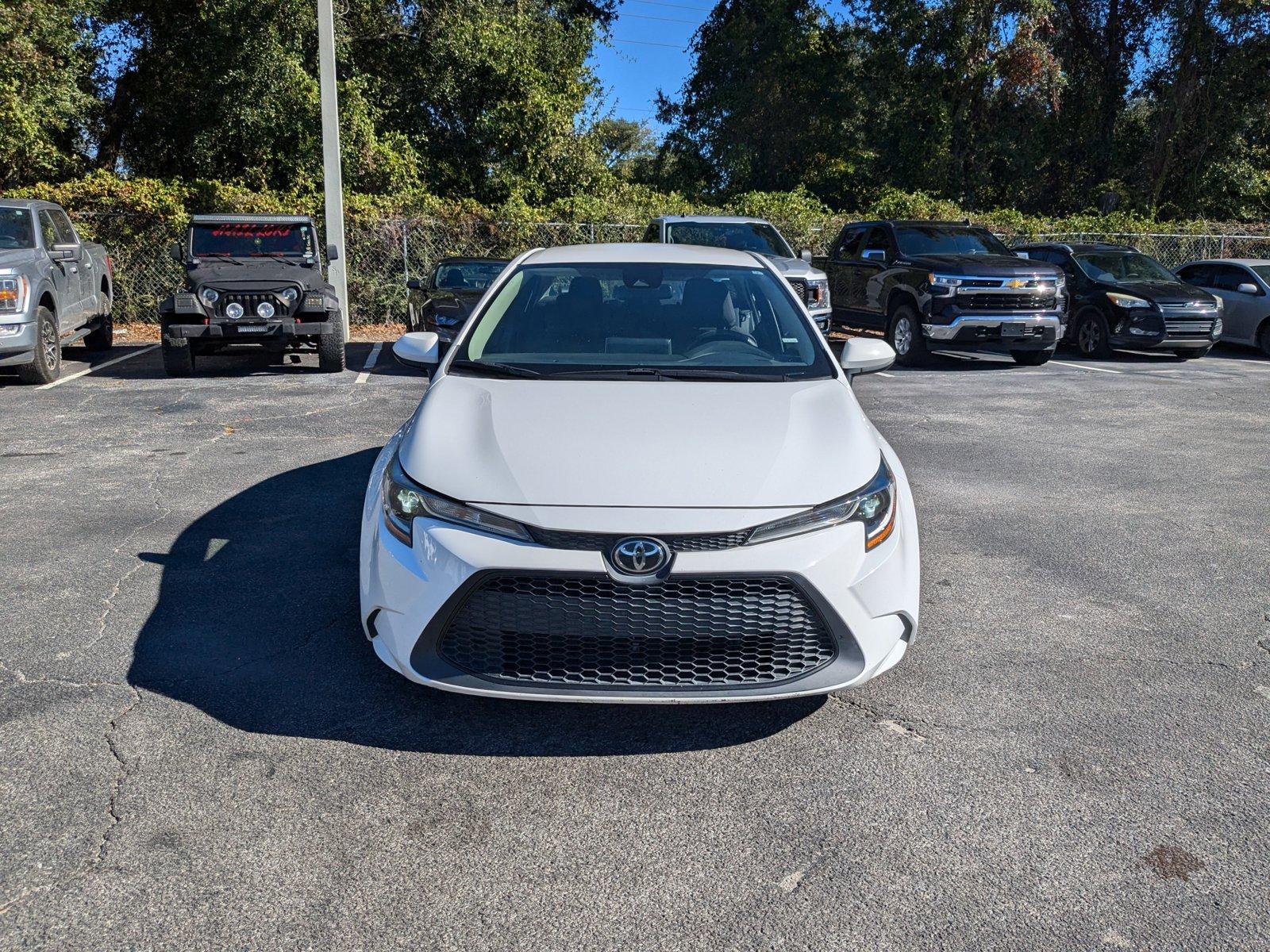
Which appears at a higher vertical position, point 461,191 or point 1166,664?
point 461,191

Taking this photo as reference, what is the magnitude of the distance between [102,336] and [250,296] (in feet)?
12.6

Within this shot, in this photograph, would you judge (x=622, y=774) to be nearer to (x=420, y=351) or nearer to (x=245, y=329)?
(x=420, y=351)

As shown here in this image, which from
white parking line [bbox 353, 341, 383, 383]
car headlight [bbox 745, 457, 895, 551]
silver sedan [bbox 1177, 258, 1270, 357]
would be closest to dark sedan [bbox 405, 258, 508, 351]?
white parking line [bbox 353, 341, 383, 383]

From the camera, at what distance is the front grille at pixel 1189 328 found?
15.5 metres

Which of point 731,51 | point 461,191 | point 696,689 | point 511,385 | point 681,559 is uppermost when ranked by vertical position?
point 731,51

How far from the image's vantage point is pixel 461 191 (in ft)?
82.8

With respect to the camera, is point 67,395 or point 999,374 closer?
point 67,395

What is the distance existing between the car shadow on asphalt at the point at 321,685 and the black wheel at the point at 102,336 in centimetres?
1006

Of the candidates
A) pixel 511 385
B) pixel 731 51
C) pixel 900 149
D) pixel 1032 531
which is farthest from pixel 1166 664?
pixel 731 51

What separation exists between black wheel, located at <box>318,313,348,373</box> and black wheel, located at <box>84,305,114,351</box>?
12.1ft

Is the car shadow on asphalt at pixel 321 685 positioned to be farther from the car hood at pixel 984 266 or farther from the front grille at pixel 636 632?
the car hood at pixel 984 266

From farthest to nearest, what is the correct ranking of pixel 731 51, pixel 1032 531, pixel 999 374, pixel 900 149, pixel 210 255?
1. pixel 731 51
2. pixel 900 149
3. pixel 999 374
4. pixel 210 255
5. pixel 1032 531

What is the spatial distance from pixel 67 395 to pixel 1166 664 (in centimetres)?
1035

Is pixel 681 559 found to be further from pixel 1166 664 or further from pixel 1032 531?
pixel 1032 531
